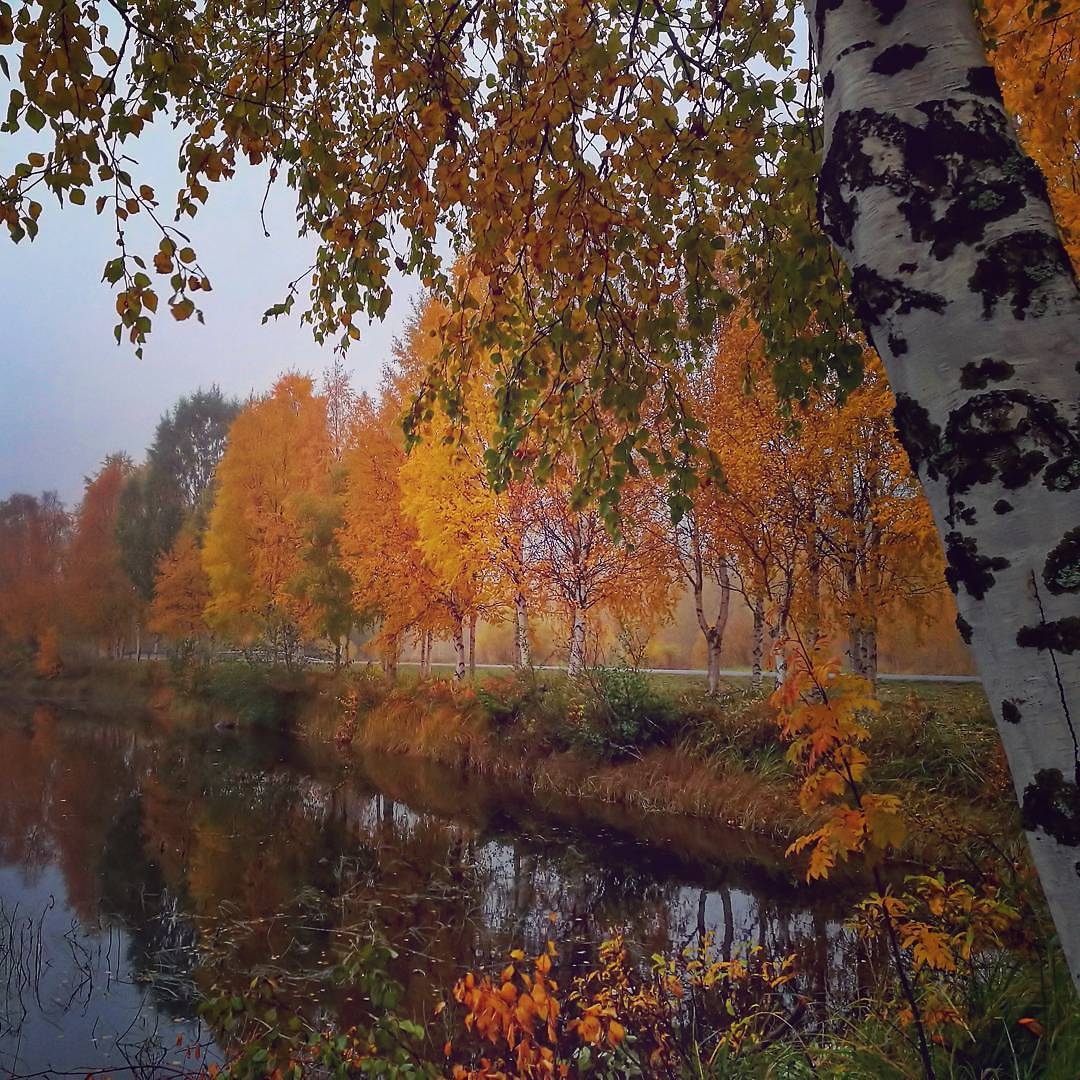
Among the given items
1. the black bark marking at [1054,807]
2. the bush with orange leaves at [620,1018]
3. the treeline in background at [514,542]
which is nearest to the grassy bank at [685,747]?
the treeline in background at [514,542]

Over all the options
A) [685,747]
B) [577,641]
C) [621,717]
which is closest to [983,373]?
[685,747]

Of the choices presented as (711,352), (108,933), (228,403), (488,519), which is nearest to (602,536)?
(488,519)

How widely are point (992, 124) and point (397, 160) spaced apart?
75.8 inches

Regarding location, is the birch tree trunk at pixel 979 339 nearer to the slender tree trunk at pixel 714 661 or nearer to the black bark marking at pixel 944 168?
the black bark marking at pixel 944 168

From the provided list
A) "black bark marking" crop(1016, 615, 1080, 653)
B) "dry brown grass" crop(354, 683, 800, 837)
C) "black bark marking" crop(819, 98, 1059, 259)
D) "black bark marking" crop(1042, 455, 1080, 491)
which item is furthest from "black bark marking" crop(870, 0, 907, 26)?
"dry brown grass" crop(354, 683, 800, 837)

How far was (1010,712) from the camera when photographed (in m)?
0.90

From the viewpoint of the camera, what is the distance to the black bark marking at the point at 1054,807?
2.77 ft

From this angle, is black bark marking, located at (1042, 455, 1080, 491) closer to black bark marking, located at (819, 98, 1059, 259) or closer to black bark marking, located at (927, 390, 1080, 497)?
black bark marking, located at (927, 390, 1080, 497)

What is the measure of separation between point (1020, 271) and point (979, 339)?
92mm

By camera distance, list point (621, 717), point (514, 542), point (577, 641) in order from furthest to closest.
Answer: point (514, 542)
point (577, 641)
point (621, 717)

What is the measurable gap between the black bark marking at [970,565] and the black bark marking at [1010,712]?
0.12m

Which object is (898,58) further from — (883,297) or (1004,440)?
(1004,440)

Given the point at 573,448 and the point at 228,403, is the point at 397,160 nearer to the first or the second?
the point at 573,448

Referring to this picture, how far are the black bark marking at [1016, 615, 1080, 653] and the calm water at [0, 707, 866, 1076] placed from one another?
12.9 feet
